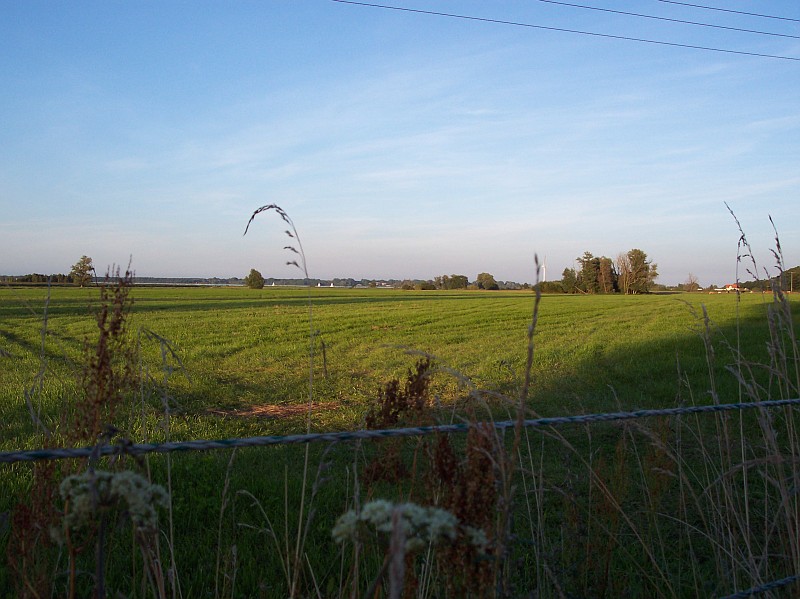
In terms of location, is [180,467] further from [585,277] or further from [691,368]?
[585,277]

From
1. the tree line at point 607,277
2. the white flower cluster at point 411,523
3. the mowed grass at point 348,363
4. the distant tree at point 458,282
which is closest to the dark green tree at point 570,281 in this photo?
the tree line at point 607,277

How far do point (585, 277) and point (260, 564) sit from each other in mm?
100329

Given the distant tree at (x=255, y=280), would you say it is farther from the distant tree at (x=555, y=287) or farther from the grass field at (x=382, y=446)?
the grass field at (x=382, y=446)

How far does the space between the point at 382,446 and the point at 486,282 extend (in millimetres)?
123527

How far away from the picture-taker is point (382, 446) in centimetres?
271

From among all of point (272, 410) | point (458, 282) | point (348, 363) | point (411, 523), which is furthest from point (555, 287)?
point (411, 523)

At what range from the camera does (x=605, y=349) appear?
15.4 meters

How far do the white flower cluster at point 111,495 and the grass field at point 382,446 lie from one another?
0.64 metres

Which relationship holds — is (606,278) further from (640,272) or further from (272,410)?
(272,410)

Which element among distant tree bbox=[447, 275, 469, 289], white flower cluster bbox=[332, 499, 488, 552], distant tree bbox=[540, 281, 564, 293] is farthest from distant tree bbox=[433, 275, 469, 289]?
white flower cluster bbox=[332, 499, 488, 552]

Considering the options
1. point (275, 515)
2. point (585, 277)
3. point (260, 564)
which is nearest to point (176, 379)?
point (275, 515)

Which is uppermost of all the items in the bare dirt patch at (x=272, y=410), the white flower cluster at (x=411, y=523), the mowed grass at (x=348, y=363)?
the white flower cluster at (x=411, y=523)

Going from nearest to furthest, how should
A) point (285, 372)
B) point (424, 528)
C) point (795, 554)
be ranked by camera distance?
1. point (424, 528)
2. point (795, 554)
3. point (285, 372)

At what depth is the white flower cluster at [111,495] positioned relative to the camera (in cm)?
114
